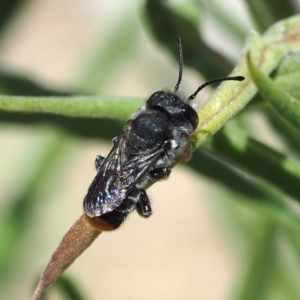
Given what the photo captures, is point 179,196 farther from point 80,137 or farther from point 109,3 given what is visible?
point 80,137

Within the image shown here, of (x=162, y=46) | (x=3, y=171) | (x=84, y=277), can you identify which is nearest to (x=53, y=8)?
(x=3, y=171)

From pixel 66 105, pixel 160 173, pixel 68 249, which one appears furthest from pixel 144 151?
pixel 68 249

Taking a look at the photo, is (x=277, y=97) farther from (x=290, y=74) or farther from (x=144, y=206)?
(x=144, y=206)

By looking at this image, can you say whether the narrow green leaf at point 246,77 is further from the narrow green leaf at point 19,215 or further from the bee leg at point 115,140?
the narrow green leaf at point 19,215

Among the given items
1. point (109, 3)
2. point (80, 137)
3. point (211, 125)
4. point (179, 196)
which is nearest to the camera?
point (211, 125)

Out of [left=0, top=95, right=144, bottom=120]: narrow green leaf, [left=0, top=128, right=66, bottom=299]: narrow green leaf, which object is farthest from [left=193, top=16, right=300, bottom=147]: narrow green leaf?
[left=0, top=128, right=66, bottom=299]: narrow green leaf
